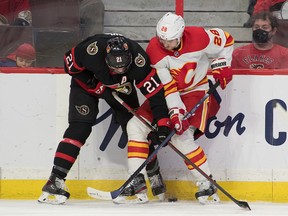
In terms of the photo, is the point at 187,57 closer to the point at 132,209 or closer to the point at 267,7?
the point at 267,7

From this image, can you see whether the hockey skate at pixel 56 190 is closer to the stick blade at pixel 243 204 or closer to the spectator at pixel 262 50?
the stick blade at pixel 243 204

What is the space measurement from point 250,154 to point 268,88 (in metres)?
0.41

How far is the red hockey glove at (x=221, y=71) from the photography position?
6.29m

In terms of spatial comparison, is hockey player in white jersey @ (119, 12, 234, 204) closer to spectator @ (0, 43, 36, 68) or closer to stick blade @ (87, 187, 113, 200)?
stick blade @ (87, 187, 113, 200)

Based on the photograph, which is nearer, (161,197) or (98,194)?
(98,194)

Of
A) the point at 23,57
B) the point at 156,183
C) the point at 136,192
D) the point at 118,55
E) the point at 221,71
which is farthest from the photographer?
the point at 23,57

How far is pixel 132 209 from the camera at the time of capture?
243 inches

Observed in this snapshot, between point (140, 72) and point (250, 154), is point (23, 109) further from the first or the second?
point (250, 154)

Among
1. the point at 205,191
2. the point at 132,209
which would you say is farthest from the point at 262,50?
the point at 132,209

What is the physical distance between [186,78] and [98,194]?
2.73 ft

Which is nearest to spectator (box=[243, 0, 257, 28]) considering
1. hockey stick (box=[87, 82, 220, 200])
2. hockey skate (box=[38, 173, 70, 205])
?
hockey stick (box=[87, 82, 220, 200])

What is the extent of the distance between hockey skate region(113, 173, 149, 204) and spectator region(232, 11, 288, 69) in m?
0.91

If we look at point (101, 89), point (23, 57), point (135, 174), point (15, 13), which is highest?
point (15, 13)

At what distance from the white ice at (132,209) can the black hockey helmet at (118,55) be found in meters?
0.78
